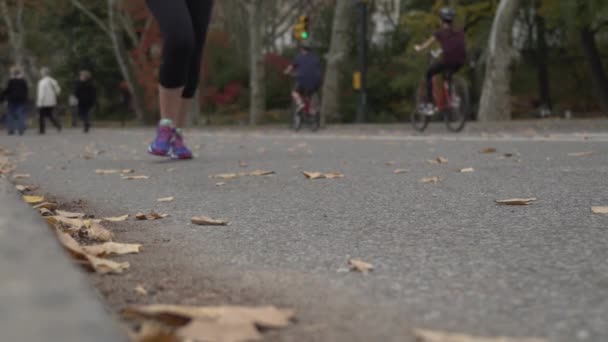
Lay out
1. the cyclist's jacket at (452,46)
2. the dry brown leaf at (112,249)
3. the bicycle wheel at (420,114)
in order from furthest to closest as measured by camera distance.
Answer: the bicycle wheel at (420,114) → the cyclist's jacket at (452,46) → the dry brown leaf at (112,249)

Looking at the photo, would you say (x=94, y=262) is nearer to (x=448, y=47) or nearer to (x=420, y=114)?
(x=448, y=47)

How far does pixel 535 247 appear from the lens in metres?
2.53

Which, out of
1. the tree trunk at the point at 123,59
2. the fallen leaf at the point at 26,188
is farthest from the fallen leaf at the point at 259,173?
the tree trunk at the point at 123,59

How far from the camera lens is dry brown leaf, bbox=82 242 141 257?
2523 mm

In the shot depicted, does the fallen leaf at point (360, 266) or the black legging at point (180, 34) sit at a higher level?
the black legging at point (180, 34)

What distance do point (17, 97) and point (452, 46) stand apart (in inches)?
523

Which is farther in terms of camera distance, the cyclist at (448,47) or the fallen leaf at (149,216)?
the cyclist at (448,47)

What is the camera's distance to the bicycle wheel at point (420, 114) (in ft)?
42.5

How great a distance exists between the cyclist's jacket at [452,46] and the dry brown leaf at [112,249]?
9.69 metres

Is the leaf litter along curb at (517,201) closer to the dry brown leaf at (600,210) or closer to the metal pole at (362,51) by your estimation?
the dry brown leaf at (600,210)

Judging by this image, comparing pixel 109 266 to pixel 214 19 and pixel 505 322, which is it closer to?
pixel 505 322

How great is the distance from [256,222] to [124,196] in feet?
4.37

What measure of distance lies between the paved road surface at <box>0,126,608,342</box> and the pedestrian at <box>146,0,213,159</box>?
867mm

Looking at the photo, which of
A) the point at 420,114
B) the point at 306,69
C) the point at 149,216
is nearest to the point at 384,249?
the point at 149,216
